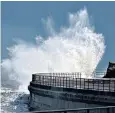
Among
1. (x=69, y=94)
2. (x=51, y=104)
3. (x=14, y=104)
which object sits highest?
(x=69, y=94)

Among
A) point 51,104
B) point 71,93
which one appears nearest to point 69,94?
point 71,93

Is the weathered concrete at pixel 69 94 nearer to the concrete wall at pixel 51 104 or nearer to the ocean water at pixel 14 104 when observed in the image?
the concrete wall at pixel 51 104

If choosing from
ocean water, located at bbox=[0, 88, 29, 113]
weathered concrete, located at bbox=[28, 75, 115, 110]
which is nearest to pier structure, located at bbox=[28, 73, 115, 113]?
weathered concrete, located at bbox=[28, 75, 115, 110]

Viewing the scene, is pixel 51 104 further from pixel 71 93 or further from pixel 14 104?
pixel 14 104

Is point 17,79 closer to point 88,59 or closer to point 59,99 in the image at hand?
point 88,59

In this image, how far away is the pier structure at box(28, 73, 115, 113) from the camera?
102 feet

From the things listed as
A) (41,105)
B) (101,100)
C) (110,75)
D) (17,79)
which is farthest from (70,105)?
(17,79)

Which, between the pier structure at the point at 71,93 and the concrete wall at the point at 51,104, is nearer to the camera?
the pier structure at the point at 71,93

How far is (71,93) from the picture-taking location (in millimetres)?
35312

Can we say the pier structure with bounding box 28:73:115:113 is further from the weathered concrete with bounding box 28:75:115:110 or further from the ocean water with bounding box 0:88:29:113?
the ocean water with bounding box 0:88:29:113

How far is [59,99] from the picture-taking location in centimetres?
3744

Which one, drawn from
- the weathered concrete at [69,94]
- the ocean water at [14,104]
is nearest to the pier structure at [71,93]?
the weathered concrete at [69,94]

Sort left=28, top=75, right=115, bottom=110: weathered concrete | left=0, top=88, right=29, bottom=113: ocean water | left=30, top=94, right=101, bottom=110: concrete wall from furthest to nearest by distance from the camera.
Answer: left=0, top=88, right=29, bottom=113: ocean water, left=30, top=94, right=101, bottom=110: concrete wall, left=28, top=75, right=115, bottom=110: weathered concrete

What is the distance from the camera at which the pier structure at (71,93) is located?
31.2m
